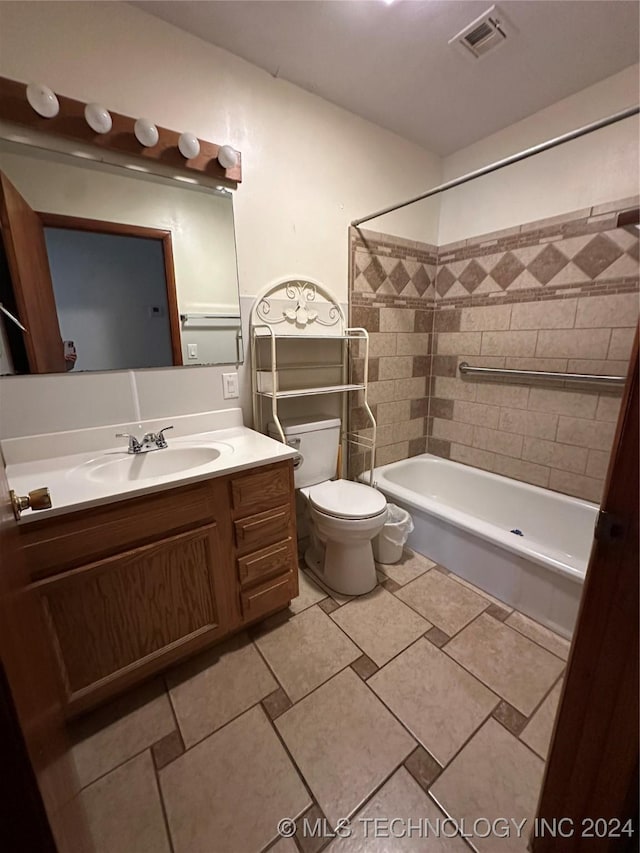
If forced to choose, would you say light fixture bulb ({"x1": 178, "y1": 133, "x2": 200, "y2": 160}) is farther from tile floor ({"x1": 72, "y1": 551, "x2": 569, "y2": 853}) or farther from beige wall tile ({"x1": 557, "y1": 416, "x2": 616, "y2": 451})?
beige wall tile ({"x1": 557, "y1": 416, "x2": 616, "y2": 451})

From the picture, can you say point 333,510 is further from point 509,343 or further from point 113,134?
point 113,134

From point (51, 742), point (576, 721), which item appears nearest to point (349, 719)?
point (576, 721)

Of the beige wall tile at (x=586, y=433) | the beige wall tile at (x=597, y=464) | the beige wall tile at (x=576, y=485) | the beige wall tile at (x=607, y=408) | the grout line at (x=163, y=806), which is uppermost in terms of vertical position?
the beige wall tile at (x=607, y=408)

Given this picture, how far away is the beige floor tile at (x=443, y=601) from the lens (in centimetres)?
163

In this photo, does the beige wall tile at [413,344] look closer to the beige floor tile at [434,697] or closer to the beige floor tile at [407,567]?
the beige floor tile at [407,567]

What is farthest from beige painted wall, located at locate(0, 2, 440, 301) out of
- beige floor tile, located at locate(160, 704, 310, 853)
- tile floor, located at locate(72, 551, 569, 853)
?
beige floor tile, located at locate(160, 704, 310, 853)

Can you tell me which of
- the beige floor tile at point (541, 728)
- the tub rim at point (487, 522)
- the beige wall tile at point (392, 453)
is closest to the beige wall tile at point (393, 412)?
the beige wall tile at point (392, 453)

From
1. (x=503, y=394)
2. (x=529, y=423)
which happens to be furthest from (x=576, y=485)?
(x=503, y=394)

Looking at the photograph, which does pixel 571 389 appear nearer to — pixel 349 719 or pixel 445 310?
pixel 445 310

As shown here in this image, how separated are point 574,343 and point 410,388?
38.4 inches

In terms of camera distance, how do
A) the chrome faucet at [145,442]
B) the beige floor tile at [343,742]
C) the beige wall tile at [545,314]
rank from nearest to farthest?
the beige floor tile at [343,742] < the chrome faucet at [145,442] < the beige wall tile at [545,314]

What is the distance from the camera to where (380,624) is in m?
1.61

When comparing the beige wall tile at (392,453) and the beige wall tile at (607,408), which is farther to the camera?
the beige wall tile at (392,453)

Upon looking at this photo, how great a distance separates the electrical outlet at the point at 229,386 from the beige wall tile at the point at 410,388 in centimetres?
115
